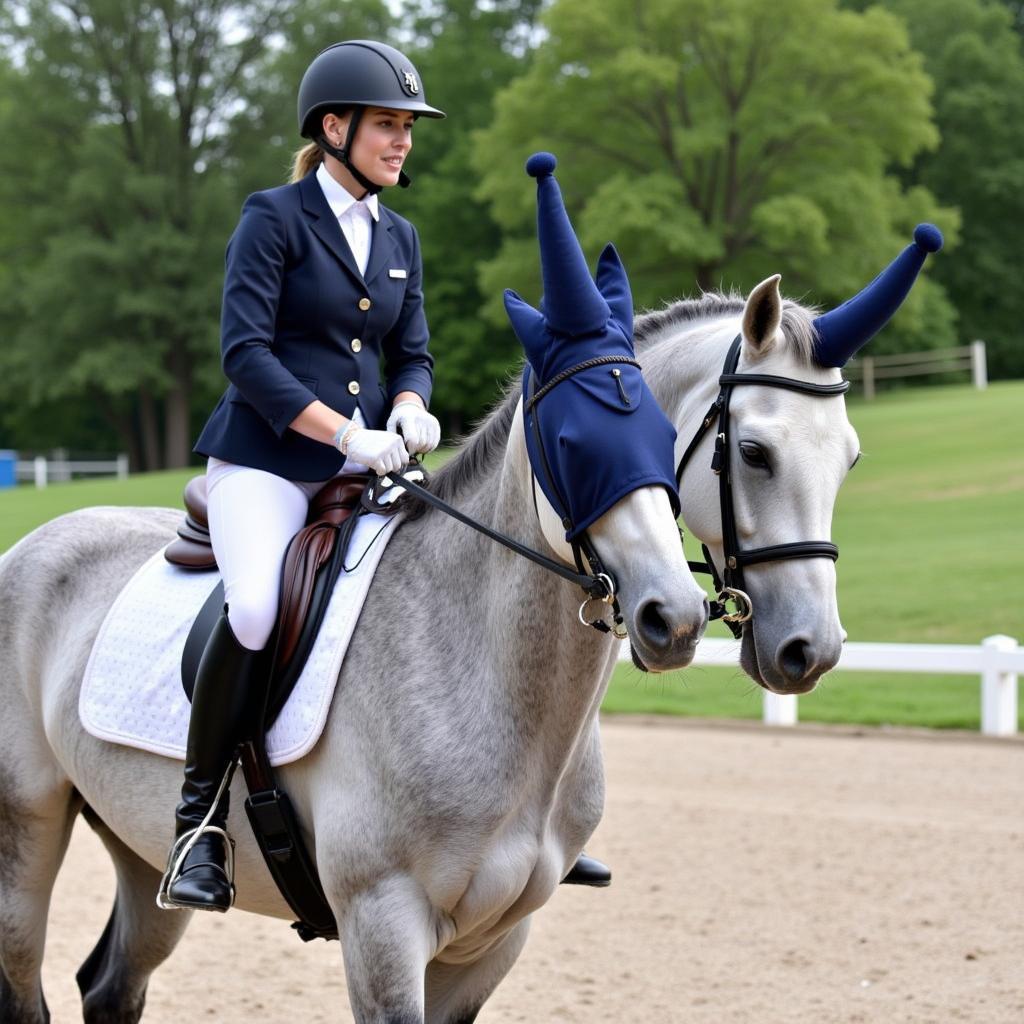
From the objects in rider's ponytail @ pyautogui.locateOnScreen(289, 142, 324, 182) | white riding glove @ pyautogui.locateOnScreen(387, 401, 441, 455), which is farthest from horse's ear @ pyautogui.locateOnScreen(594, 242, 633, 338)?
rider's ponytail @ pyautogui.locateOnScreen(289, 142, 324, 182)

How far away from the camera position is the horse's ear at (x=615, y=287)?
365 centimetres

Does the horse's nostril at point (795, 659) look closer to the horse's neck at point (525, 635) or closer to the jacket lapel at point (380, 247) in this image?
the horse's neck at point (525, 635)

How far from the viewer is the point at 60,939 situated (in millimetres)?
7320

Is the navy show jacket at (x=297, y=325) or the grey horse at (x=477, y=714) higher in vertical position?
the navy show jacket at (x=297, y=325)

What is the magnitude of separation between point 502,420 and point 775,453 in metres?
0.83

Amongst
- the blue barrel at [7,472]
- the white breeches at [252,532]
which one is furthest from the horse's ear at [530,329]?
the blue barrel at [7,472]

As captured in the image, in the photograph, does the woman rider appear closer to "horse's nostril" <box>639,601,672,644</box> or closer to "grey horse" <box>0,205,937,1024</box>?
"grey horse" <box>0,205,937,1024</box>

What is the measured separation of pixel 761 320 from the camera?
11.6 ft

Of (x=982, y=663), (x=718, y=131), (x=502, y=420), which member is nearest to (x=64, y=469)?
(x=718, y=131)

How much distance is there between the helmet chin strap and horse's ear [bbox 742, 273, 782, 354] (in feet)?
3.62

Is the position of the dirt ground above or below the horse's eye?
below

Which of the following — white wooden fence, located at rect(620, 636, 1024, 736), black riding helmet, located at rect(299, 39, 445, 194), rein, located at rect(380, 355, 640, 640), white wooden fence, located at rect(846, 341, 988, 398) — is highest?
white wooden fence, located at rect(846, 341, 988, 398)

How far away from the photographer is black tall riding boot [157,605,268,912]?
12.6 feet

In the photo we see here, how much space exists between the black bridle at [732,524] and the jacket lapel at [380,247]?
114 cm
